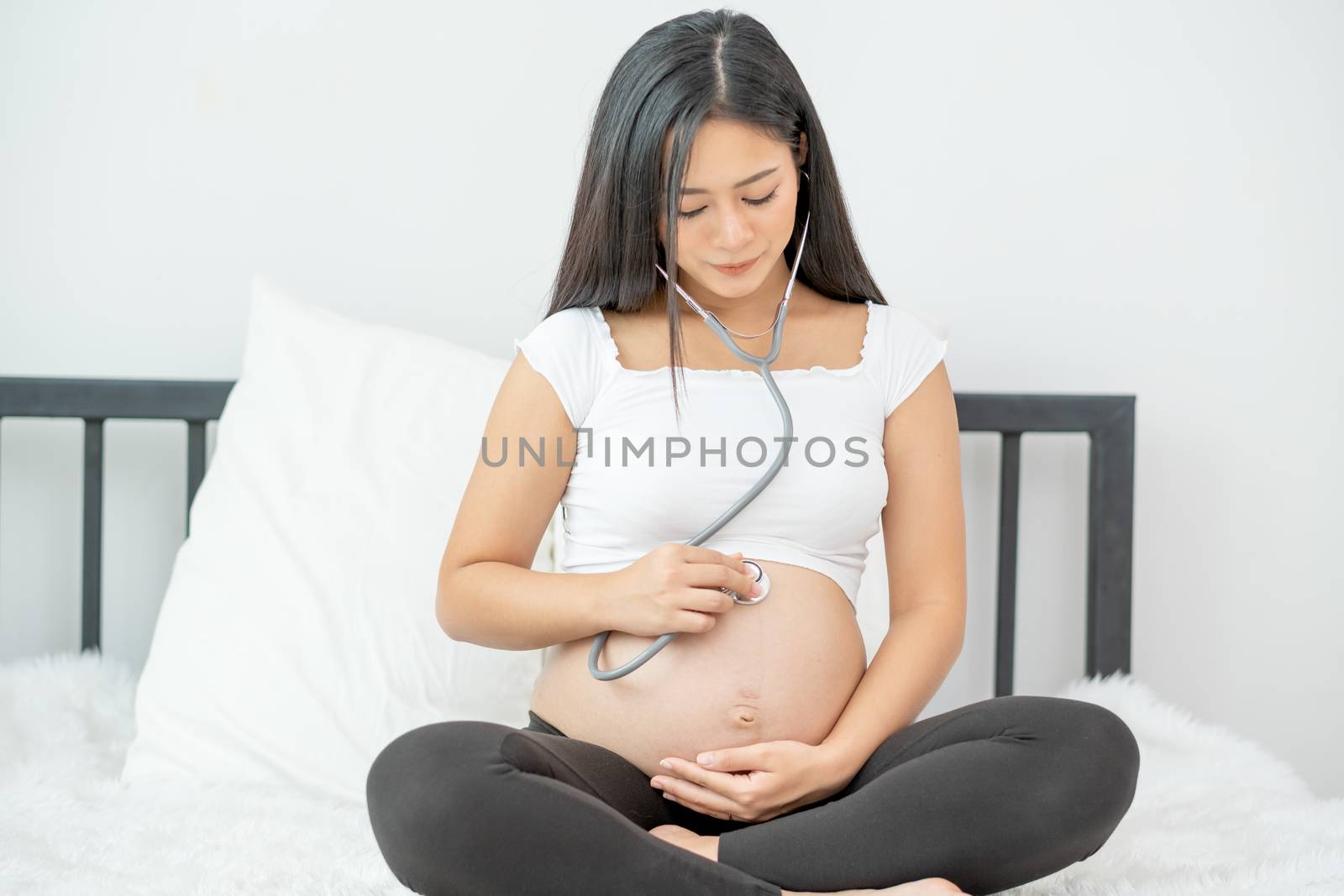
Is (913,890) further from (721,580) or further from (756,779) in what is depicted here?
(721,580)

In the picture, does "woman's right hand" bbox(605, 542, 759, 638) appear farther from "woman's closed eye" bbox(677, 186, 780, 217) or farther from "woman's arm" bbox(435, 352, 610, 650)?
"woman's closed eye" bbox(677, 186, 780, 217)

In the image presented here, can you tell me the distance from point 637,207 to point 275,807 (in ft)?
2.35

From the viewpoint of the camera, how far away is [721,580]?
0.98 metres

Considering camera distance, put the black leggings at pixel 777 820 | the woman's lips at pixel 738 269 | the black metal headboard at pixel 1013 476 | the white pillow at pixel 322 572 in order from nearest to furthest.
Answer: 1. the black leggings at pixel 777 820
2. the woman's lips at pixel 738 269
3. the white pillow at pixel 322 572
4. the black metal headboard at pixel 1013 476

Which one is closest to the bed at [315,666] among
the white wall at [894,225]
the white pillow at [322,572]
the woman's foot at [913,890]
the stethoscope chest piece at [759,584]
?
the white pillow at [322,572]

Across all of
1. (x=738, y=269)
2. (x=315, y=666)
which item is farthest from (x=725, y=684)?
(x=315, y=666)

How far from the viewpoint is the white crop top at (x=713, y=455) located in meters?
1.08

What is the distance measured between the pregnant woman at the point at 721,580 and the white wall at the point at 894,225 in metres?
0.59

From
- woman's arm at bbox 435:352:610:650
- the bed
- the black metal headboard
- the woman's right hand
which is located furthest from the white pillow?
the woman's right hand

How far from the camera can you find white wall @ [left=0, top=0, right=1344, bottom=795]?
1684mm

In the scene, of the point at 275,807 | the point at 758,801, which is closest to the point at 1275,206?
the point at 758,801

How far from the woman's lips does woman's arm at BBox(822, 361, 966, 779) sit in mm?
220

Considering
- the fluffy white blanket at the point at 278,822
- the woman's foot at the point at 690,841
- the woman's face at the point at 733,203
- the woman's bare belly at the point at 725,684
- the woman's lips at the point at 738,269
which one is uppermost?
the woman's face at the point at 733,203

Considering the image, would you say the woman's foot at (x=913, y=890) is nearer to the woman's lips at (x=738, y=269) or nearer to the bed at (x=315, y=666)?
the bed at (x=315, y=666)
